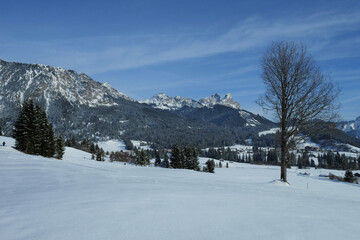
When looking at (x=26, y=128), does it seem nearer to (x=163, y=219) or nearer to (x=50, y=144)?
(x=50, y=144)

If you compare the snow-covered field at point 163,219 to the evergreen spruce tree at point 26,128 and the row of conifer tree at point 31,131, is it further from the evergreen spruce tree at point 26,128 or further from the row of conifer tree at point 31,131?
the row of conifer tree at point 31,131

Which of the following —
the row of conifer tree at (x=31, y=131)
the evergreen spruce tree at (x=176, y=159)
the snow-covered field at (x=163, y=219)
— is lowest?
the evergreen spruce tree at (x=176, y=159)

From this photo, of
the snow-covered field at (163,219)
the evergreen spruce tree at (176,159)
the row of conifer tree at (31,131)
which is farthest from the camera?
the evergreen spruce tree at (176,159)

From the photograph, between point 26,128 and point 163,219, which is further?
point 26,128

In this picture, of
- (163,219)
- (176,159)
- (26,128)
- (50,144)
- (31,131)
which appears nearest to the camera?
(163,219)

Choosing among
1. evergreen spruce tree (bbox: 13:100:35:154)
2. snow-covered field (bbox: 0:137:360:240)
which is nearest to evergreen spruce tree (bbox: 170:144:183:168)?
evergreen spruce tree (bbox: 13:100:35:154)

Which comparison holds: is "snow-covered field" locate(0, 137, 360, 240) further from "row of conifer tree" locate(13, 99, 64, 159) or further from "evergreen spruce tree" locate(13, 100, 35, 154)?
"row of conifer tree" locate(13, 99, 64, 159)

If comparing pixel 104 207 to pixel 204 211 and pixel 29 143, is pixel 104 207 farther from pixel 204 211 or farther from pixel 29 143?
pixel 29 143

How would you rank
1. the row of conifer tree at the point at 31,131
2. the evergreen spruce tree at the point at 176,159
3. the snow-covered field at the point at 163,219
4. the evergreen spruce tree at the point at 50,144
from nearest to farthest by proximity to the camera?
the snow-covered field at the point at 163,219 → the row of conifer tree at the point at 31,131 → the evergreen spruce tree at the point at 50,144 → the evergreen spruce tree at the point at 176,159

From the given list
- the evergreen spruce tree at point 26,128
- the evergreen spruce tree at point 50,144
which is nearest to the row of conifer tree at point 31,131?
the evergreen spruce tree at point 26,128

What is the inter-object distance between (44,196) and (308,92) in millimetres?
15959

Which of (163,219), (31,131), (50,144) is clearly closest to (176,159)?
(50,144)

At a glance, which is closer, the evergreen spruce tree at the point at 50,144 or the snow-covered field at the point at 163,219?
the snow-covered field at the point at 163,219

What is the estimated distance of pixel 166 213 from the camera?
4379 mm
